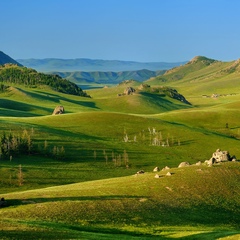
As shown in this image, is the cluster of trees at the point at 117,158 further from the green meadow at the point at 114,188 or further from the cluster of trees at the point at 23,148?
the cluster of trees at the point at 23,148

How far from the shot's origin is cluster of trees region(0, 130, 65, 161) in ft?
383

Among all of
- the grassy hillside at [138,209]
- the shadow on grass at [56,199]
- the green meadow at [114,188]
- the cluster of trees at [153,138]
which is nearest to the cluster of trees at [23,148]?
the green meadow at [114,188]

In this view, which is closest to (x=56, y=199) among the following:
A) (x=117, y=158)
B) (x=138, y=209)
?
(x=138, y=209)

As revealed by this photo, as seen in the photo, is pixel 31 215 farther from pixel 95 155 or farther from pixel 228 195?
pixel 95 155

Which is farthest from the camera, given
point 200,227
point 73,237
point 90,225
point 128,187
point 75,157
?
point 75,157

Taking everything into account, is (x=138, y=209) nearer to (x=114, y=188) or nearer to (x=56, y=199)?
(x=114, y=188)

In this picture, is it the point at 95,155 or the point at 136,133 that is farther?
the point at 136,133

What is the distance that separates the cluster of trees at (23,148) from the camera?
11686 centimetres

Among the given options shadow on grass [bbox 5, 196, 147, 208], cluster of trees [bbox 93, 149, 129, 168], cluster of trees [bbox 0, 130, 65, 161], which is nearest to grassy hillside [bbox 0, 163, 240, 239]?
shadow on grass [bbox 5, 196, 147, 208]

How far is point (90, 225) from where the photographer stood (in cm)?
5622

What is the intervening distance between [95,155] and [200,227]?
2733 inches

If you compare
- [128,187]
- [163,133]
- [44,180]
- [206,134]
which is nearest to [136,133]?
[163,133]

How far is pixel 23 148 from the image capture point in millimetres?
123000

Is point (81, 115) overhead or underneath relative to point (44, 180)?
overhead
